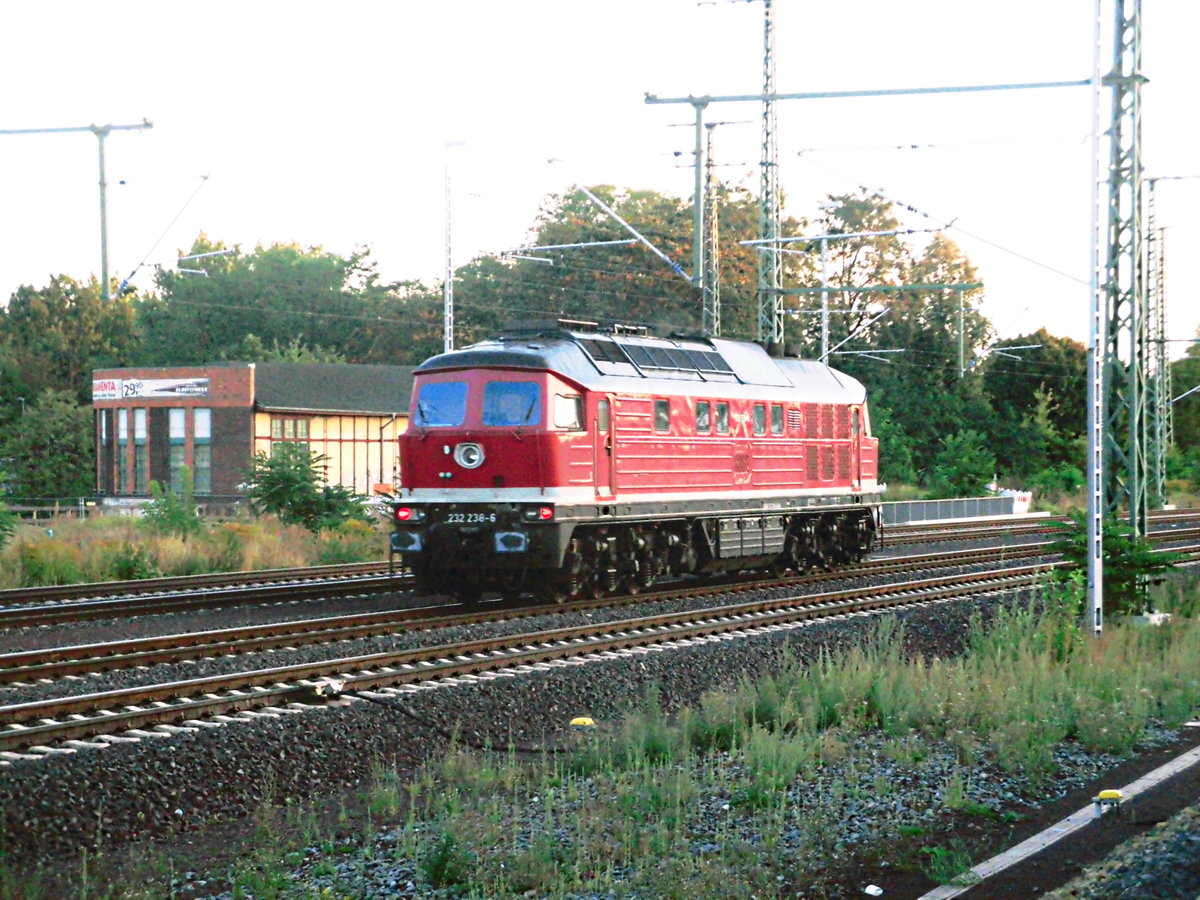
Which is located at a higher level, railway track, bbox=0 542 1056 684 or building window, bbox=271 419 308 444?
building window, bbox=271 419 308 444

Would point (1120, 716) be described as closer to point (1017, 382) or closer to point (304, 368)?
point (304, 368)

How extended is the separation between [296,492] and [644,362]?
429 inches

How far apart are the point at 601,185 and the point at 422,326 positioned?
11.7 meters

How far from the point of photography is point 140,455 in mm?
53750

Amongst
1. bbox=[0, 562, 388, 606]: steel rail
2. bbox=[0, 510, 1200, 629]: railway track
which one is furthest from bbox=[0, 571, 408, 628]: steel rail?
bbox=[0, 562, 388, 606]: steel rail

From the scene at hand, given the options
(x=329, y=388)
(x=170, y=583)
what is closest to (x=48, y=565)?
(x=170, y=583)

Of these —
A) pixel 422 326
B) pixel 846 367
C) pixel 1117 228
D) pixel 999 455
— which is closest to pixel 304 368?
pixel 422 326

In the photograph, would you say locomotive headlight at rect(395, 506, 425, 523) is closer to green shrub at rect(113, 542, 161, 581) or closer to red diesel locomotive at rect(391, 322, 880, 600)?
red diesel locomotive at rect(391, 322, 880, 600)

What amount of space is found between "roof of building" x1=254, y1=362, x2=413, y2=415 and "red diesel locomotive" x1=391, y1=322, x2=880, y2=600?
Result: 30641 millimetres

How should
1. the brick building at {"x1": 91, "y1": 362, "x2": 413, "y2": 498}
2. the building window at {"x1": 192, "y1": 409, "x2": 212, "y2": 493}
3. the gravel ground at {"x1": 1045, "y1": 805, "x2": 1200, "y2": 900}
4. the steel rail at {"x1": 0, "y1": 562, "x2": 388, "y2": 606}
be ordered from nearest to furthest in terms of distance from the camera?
the gravel ground at {"x1": 1045, "y1": 805, "x2": 1200, "y2": 900}, the steel rail at {"x1": 0, "y1": 562, "x2": 388, "y2": 606}, the brick building at {"x1": 91, "y1": 362, "x2": 413, "y2": 498}, the building window at {"x1": 192, "y1": 409, "x2": 212, "y2": 493}

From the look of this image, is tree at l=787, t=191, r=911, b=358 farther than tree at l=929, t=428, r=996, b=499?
Yes

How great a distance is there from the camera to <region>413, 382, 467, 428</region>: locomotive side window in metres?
19.3

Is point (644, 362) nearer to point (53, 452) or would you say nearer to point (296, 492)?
point (296, 492)

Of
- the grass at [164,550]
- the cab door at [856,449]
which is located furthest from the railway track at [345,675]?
the grass at [164,550]
